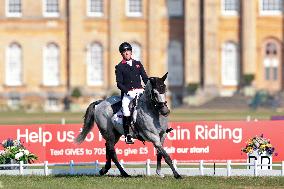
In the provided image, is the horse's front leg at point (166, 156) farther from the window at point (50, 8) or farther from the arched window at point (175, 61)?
the window at point (50, 8)

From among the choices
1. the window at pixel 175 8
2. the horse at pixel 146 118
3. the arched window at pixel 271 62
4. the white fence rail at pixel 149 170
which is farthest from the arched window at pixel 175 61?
the horse at pixel 146 118

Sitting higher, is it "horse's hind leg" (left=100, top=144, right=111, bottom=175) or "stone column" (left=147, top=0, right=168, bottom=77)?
"stone column" (left=147, top=0, right=168, bottom=77)

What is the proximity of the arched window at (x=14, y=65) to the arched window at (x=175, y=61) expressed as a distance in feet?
35.0

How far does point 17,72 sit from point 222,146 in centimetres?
5423

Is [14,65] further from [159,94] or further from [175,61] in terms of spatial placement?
[159,94]

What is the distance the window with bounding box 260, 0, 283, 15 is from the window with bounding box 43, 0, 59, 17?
47.6 ft

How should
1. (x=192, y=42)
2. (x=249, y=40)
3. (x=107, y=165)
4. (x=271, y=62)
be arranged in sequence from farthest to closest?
(x=271, y=62), (x=192, y=42), (x=249, y=40), (x=107, y=165)

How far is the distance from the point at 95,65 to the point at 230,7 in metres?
10.3

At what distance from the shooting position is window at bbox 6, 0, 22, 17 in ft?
270

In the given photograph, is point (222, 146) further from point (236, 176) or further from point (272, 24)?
point (272, 24)

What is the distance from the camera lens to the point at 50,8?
3236 inches

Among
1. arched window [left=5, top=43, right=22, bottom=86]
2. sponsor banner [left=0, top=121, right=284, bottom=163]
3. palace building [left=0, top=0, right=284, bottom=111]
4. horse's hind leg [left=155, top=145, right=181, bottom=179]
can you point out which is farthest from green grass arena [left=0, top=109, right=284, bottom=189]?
arched window [left=5, top=43, right=22, bottom=86]

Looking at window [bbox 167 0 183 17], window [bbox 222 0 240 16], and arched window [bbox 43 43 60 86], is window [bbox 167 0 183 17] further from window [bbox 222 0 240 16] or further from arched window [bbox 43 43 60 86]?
arched window [bbox 43 43 60 86]

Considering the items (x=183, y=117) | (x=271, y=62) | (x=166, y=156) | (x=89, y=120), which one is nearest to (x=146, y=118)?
(x=166, y=156)
